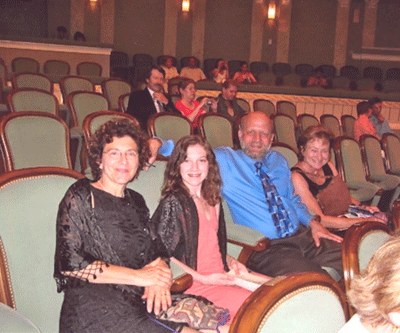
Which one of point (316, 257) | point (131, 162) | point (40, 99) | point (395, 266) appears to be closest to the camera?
point (395, 266)

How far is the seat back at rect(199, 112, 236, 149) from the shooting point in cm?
441

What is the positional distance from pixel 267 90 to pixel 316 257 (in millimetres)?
6150

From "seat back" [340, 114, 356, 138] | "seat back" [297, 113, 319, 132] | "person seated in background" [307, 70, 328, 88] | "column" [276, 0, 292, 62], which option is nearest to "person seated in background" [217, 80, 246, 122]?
"seat back" [297, 113, 319, 132]

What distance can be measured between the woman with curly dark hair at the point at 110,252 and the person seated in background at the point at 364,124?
197 inches

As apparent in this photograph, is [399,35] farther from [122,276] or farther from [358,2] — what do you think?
[122,276]

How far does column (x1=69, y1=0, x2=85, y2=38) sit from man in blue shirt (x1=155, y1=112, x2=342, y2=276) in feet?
32.5

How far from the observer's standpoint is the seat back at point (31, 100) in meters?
4.23

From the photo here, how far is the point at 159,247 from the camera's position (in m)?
1.99

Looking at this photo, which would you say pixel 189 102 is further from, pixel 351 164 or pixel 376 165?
pixel 376 165

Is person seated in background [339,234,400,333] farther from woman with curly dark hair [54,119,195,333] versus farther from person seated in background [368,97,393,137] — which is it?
person seated in background [368,97,393,137]

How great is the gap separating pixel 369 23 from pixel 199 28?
408cm

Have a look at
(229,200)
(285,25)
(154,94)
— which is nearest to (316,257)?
(229,200)

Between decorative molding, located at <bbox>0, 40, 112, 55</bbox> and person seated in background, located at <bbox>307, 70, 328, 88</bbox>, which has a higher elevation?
decorative molding, located at <bbox>0, 40, 112, 55</bbox>

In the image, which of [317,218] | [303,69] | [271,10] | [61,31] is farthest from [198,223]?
[271,10]
